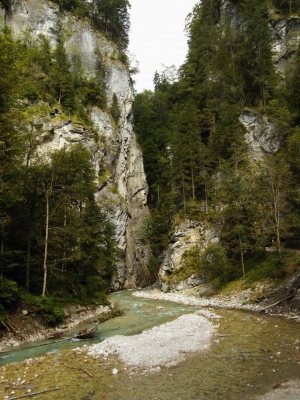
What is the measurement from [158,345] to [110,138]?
39.5 m

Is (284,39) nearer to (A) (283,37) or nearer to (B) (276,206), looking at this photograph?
(A) (283,37)

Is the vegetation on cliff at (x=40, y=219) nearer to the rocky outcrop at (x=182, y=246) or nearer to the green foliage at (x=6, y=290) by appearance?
the green foliage at (x=6, y=290)

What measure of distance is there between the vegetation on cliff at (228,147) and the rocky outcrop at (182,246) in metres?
1.31

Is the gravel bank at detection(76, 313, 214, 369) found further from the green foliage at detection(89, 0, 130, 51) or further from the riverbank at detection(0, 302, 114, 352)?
the green foliage at detection(89, 0, 130, 51)

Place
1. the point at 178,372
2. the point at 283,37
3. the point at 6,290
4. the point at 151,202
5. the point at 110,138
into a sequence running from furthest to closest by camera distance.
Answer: the point at 151,202
the point at 283,37
the point at 110,138
the point at 6,290
the point at 178,372

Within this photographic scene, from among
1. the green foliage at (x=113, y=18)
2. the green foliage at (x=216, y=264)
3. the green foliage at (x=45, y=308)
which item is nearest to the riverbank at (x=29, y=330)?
the green foliage at (x=45, y=308)

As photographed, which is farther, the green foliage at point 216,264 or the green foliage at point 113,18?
the green foliage at point 113,18

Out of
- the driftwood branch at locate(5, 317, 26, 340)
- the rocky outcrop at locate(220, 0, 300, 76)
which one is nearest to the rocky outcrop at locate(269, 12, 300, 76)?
the rocky outcrop at locate(220, 0, 300, 76)

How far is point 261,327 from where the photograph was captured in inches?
591

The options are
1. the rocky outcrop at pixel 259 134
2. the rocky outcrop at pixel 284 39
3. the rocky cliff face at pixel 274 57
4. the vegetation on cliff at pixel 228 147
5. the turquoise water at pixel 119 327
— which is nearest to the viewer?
the turquoise water at pixel 119 327

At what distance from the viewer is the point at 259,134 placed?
41.8 metres

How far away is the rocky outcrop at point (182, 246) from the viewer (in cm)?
3362

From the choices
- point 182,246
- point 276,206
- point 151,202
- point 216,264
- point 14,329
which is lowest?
point 14,329

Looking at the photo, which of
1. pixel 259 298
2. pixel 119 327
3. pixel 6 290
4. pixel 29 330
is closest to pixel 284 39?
pixel 259 298
